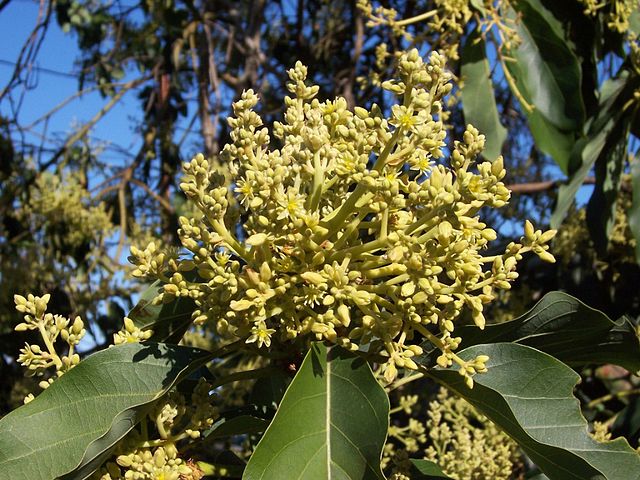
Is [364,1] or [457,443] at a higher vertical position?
[364,1]

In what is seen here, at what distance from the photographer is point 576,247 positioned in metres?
2.96

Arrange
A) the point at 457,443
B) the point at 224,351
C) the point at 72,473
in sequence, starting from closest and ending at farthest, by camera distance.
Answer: the point at 72,473 → the point at 224,351 → the point at 457,443

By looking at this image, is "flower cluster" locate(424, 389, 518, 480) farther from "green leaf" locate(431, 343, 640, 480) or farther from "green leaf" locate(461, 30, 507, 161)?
"green leaf" locate(461, 30, 507, 161)

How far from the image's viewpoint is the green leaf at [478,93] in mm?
2242

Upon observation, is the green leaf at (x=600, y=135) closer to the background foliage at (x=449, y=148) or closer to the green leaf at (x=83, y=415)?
the background foliage at (x=449, y=148)

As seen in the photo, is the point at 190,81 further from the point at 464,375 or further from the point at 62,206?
the point at 464,375

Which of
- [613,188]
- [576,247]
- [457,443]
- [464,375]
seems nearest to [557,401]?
[464,375]

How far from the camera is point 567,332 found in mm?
1114

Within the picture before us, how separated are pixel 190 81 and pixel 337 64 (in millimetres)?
1466

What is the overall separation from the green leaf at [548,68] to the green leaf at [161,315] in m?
1.42

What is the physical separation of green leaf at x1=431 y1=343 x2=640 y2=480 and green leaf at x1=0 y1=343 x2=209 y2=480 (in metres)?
0.43

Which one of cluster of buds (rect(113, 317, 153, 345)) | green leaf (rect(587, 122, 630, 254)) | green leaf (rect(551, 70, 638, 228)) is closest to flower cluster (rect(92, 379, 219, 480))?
cluster of buds (rect(113, 317, 153, 345))

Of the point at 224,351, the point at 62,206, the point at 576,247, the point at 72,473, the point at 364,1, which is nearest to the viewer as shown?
the point at 72,473

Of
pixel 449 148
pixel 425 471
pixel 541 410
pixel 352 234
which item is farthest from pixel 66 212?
pixel 541 410
